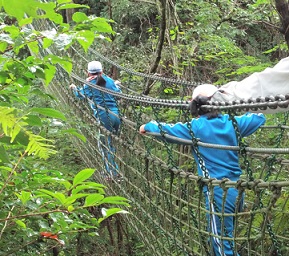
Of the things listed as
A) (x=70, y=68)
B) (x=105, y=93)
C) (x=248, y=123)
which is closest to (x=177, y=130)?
(x=248, y=123)

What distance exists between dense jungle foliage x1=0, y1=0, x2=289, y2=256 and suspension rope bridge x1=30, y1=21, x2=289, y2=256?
0.60ft

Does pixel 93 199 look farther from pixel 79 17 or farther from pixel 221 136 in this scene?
pixel 221 136

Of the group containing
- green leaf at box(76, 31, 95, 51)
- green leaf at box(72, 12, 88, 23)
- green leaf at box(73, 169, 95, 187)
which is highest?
green leaf at box(72, 12, 88, 23)

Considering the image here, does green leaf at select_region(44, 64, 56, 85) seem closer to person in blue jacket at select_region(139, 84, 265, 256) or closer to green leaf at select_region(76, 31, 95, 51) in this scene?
green leaf at select_region(76, 31, 95, 51)

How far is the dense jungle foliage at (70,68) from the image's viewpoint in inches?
31.9

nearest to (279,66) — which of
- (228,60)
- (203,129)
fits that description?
Result: (203,129)

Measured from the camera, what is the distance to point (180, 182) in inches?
66.9

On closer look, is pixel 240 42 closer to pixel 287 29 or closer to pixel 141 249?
pixel 141 249

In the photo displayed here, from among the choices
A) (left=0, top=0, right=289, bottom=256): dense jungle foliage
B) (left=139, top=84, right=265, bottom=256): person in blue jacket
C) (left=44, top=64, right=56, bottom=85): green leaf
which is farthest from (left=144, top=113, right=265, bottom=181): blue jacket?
(left=44, top=64, right=56, bottom=85): green leaf

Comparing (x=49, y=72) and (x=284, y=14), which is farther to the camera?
(x=284, y=14)

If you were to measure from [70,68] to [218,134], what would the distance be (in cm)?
90

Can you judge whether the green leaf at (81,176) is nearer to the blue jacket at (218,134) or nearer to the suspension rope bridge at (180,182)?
the suspension rope bridge at (180,182)

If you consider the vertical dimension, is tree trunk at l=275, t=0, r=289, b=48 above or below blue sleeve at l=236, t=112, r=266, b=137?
above

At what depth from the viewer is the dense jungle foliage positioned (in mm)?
809
